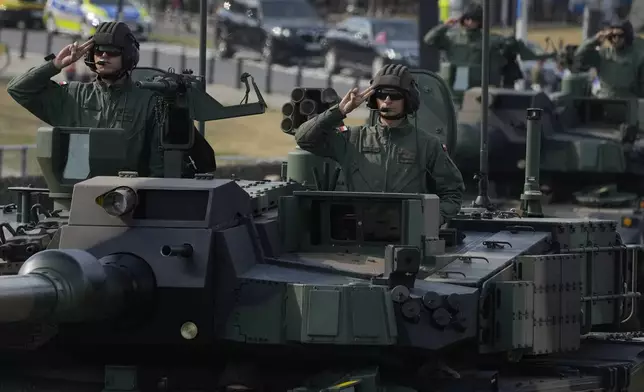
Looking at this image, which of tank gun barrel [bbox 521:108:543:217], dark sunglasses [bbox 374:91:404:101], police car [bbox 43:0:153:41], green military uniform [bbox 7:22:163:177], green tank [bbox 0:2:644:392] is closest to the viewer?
green tank [bbox 0:2:644:392]

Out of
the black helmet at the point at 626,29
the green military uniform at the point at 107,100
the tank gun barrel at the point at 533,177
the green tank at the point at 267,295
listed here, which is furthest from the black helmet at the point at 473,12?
the green tank at the point at 267,295

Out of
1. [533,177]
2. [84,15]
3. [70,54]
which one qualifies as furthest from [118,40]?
[84,15]

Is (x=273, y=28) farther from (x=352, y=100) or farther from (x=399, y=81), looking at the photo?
(x=352, y=100)

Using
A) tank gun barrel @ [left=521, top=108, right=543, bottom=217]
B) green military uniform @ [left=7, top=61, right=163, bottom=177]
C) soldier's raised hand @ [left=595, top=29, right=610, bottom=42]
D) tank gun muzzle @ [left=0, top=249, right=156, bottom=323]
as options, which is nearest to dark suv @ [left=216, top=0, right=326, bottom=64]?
soldier's raised hand @ [left=595, top=29, right=610, bottom=42]

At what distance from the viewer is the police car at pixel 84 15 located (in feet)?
164

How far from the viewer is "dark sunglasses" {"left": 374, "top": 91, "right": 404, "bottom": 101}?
15022mm

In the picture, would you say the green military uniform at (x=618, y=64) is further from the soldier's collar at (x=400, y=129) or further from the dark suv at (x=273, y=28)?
the dark suv at (x=273, y=28)

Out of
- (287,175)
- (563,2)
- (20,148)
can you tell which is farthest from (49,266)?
(563,2)

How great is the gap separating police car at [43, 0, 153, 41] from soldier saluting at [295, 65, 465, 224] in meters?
34.0

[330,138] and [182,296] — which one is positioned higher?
[330,138]

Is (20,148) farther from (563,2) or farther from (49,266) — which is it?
(563,2)

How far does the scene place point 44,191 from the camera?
15.4 metres

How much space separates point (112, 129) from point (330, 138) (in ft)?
5.55

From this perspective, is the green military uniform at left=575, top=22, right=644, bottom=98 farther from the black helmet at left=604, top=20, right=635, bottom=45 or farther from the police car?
the police car
